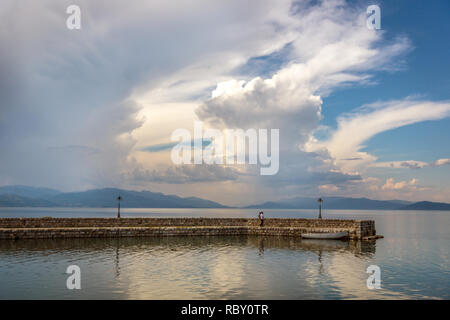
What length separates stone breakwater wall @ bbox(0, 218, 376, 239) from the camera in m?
35.3

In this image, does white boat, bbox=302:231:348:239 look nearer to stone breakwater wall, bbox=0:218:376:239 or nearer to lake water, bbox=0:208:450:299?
stone breakwater wall, bbox=0:218:376:239

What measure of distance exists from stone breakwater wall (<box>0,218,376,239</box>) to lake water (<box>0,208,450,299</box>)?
2.33 metres

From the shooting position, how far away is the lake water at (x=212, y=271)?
51.8 ft

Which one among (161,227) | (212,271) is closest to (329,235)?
(161,227)

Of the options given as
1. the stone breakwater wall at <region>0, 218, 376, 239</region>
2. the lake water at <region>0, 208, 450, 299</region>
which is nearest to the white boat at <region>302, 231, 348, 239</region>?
the stone breakwater wall at <region>0, 218, 376, 239</region>

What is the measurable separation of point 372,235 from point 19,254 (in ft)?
118

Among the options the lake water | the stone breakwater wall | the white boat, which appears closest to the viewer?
the lake water

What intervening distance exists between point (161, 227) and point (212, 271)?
19965 millimetres

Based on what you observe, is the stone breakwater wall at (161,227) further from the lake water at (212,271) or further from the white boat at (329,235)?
the lake water at (212,271)

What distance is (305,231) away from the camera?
1596 inches

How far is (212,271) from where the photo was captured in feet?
67.1
